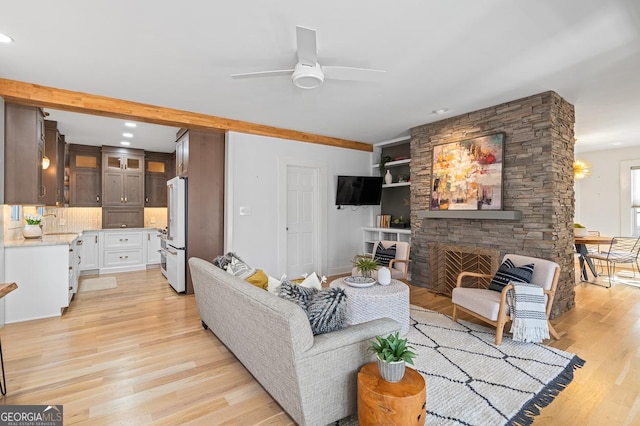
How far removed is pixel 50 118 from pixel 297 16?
4.78 metres

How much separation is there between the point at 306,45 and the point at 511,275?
303cm

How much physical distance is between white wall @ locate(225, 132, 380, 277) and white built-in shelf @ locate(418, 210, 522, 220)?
188cm

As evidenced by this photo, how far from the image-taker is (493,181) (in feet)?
13.4

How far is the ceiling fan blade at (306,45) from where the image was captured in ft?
6.82

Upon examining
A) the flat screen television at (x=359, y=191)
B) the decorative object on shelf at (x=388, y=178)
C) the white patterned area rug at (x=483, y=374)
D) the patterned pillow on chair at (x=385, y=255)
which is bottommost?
the white patterned area rug at (x=483, y=374)

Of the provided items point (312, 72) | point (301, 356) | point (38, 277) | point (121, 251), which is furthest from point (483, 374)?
point (121, 251)

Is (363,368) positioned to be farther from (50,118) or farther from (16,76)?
(50,118)

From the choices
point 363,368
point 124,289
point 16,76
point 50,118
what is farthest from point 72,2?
point 124,289

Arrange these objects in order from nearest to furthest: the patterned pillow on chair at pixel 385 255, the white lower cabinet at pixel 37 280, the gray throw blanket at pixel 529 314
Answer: the gray throw blanket at pixel 529 314 → the white lower cabinet at pixel 37 280 → the patterned pillow on chair at pixel 385 255

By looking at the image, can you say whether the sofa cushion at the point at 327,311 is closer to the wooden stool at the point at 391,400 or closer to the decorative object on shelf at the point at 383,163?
the wooden stool at the point at 391,400

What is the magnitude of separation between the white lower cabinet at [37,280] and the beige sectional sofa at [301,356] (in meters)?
3.08

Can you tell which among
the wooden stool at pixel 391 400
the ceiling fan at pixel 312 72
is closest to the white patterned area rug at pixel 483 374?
the wooden stool at pixel 391 400

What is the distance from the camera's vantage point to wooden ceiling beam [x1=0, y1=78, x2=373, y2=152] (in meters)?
3.34

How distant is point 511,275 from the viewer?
Answer: 3238 millimetres
